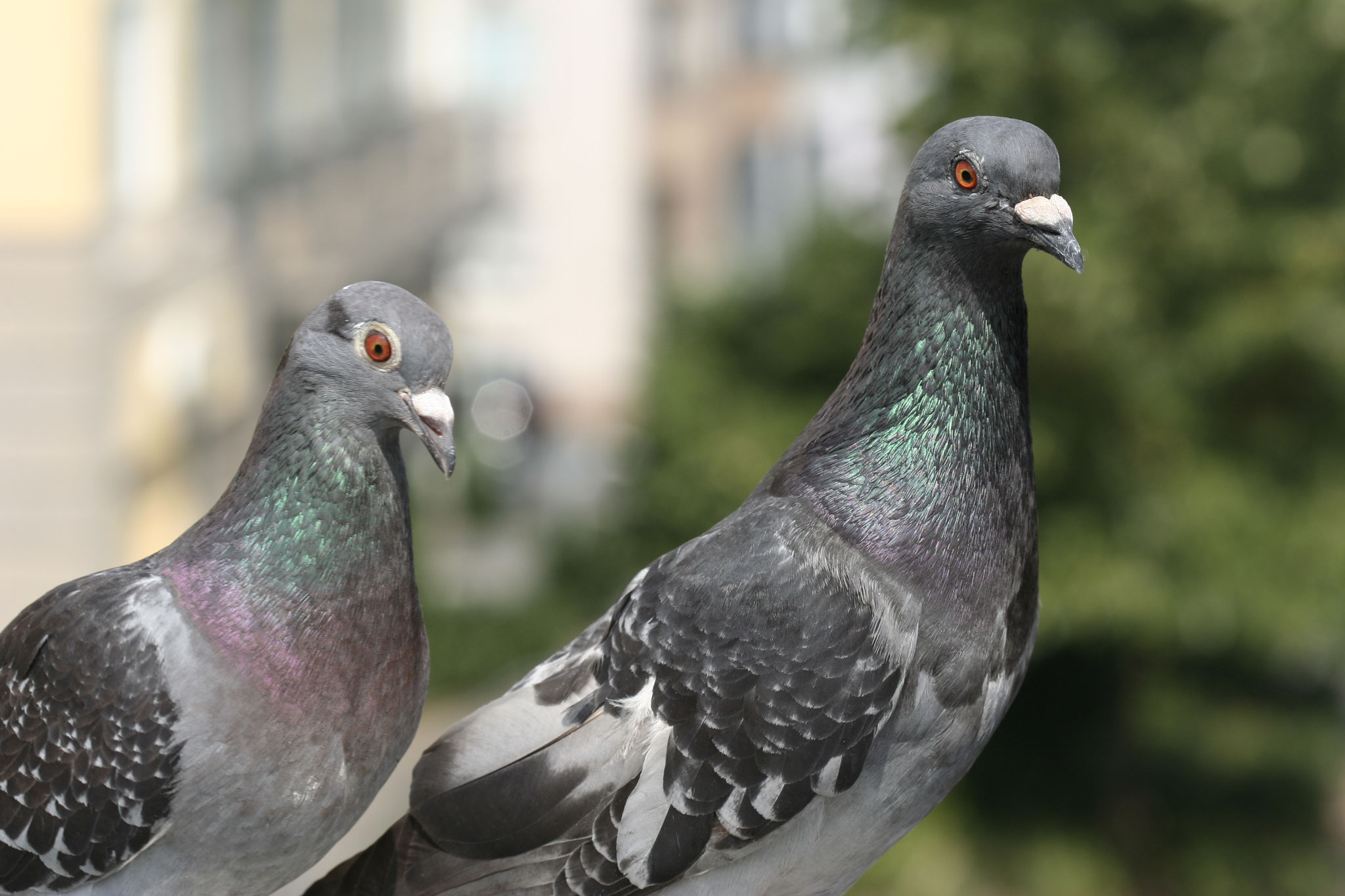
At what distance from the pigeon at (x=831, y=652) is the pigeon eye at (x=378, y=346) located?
25.4 inches

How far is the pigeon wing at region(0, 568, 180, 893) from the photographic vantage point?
8.20 feet

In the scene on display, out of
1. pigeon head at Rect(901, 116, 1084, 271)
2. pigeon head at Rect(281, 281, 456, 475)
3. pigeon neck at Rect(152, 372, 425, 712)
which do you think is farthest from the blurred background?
pigeon head at Rect(901, 116, 1084, 271)

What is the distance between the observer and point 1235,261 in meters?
8.63

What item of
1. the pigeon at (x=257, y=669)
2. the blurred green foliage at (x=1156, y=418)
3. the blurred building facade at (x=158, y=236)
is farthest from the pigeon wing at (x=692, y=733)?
the blurred building facade at (x=158, y=236)

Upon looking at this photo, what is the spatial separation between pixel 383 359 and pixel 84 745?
85cm

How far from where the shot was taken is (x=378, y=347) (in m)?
2.46

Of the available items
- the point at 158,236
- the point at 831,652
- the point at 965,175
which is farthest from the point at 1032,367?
the point at 158,236

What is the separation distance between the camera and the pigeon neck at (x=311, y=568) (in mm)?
2555

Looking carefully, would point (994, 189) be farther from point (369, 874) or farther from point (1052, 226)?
point (369, 874)

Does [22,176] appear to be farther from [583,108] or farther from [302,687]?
[583,108]

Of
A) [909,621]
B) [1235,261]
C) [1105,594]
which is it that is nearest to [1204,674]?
[1105,594]

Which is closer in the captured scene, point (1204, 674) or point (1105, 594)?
point (1105, 594)

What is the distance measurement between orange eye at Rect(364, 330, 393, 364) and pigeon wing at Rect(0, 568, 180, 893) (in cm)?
59

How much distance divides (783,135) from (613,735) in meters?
26.8
